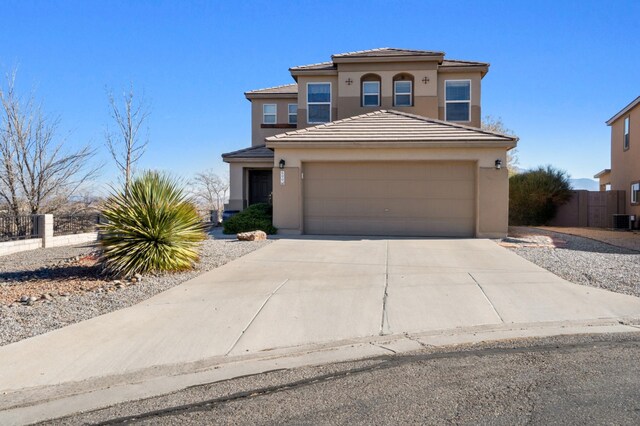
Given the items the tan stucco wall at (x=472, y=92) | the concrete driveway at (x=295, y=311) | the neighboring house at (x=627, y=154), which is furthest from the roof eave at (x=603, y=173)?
the concrete driveway at (x=295, y=311)

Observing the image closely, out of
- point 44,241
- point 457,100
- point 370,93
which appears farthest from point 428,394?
point 457,100

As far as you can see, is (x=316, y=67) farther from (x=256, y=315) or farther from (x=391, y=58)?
(x=256, y=315)

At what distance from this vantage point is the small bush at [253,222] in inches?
702

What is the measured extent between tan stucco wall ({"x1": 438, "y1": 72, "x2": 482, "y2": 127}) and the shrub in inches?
271

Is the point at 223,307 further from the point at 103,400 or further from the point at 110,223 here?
the point at 110,223

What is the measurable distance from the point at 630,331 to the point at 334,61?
17.6 metres

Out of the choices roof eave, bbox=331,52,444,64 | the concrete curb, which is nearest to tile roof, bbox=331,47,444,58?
roof eave, bbox=331,52,444,64

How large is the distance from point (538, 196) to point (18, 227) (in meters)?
23.4

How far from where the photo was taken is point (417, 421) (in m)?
4.22

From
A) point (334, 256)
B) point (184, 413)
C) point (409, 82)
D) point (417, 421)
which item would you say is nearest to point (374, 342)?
point (417, 421)

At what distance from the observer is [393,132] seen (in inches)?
697

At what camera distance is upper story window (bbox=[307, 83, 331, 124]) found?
22.6 m

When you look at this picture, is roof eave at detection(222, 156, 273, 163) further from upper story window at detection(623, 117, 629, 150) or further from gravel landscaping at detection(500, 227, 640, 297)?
upper story window at detection(623, 117, 629, 150)

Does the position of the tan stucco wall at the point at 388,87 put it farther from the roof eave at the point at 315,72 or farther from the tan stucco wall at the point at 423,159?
the tan stucco wall at the point at 423,159
